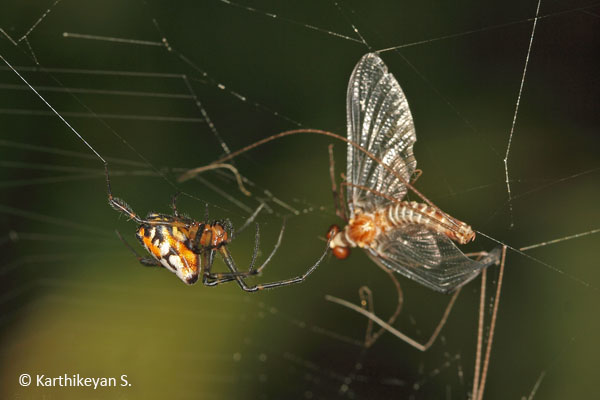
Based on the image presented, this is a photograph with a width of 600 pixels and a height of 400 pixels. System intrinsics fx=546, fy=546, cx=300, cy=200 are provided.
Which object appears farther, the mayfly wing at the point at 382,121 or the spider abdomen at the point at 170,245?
the spider abdomen at the point at 170,245

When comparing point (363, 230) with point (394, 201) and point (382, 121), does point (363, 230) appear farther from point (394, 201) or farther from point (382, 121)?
point (382, 121)

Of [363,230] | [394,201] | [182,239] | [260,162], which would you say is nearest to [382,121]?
[394,201]

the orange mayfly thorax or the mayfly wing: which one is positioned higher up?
the mayfly wing

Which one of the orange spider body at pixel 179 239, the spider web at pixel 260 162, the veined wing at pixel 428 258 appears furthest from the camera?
the spider web at pixel 260 162

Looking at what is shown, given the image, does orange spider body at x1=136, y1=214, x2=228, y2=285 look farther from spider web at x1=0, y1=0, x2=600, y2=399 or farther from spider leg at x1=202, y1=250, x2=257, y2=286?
spider web at x1=0, y1=0, x2=600, y2=399

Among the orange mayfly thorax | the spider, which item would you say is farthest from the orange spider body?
the orange mayfly thorax

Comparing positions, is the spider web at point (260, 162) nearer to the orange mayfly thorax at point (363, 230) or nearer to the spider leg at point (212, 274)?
the spider leg at point (212, 274)

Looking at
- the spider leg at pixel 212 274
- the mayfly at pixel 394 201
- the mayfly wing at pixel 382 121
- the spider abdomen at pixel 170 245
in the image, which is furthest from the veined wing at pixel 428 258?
the spider abdomen at pixel 170 245

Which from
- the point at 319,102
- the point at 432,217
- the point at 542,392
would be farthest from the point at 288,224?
the point at 542,392

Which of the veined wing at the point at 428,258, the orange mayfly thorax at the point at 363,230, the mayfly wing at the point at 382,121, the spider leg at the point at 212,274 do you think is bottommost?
the veined wing at the point at 428,258
